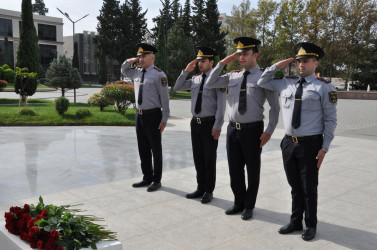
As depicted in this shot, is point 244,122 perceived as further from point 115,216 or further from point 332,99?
point 115,216

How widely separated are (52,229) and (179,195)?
281cm

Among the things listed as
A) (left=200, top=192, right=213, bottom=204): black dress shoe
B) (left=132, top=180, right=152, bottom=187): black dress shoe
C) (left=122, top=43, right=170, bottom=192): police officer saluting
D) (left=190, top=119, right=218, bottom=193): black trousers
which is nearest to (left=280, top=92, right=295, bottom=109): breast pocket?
(left=190, top=119, right=218, bottom=193): black trousers

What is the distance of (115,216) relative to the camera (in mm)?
4262

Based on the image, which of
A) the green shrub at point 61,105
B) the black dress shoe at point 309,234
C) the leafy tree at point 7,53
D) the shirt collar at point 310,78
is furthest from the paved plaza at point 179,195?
the leafy tree at point 7,53

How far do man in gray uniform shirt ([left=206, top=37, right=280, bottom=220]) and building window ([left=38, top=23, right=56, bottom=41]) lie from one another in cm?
6439

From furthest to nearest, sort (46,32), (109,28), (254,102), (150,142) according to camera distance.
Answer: (46,32)
(109,28)
(150,142)
(254,102)

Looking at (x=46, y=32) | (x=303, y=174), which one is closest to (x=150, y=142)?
(x=303, y=174)

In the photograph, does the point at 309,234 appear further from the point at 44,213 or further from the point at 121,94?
the point at 121,94

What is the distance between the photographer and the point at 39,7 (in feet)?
310

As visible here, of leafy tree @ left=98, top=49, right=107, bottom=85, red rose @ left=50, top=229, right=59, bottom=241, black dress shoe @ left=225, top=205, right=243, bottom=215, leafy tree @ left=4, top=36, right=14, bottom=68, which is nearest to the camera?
red rose @ left=50, top=229, right=59, bottom=241

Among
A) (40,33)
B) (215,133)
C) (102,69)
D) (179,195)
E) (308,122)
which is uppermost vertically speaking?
(40,33)

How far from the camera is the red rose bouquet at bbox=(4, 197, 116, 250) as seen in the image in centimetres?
239

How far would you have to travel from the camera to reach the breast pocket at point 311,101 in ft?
11.7

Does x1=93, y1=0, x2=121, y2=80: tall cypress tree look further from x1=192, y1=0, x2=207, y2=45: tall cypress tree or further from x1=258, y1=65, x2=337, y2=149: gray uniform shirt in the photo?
x1=258, y1=65, x2=337, y2=149: gray uniform shirt
